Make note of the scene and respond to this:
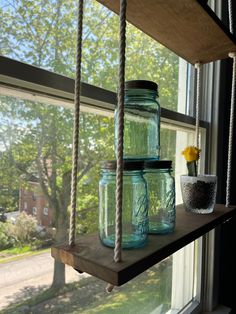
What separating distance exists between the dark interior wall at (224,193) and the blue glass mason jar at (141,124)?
58 centimetres

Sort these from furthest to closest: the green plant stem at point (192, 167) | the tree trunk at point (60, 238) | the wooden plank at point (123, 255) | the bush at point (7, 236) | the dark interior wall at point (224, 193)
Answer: the dark interior wall at point (224, 193)
the green plant stem at point (192, 167)
the tree trunk at point (60, 238)
the bush at point (7, 236)
the wooden plank at point (123, 255)

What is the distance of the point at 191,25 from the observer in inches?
23.7

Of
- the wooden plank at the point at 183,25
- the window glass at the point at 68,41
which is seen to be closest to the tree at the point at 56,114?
the window glass at the point at 68,41

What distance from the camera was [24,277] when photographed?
0.53 m

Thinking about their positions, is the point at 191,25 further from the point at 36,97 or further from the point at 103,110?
the point at 36,97

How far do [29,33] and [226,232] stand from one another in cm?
107

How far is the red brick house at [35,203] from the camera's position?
0.51 metres

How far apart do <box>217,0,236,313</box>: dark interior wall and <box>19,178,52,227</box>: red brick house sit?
2.45 feet

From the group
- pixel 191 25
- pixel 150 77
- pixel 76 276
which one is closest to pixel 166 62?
pixel 150 77

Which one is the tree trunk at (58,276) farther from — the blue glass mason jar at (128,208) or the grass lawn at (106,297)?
the blue glass mason jar at (128,208)

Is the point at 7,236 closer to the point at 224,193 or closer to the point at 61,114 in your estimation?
the point at 61,114

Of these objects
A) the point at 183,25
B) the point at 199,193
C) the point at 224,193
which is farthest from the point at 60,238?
the point at 224,193

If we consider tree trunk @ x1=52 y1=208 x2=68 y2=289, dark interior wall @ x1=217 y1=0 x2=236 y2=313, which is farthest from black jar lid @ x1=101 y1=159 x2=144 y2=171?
dark interior wall @ x1=217 y1=0 x2=236 y2=313

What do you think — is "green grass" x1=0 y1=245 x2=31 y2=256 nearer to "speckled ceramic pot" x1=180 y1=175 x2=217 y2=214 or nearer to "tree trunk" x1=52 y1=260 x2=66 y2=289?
"tree trunk" x1=52 y1=260 x2=66 y2=289
